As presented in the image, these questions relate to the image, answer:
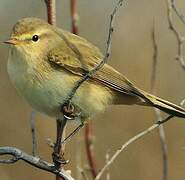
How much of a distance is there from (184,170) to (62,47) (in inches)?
119

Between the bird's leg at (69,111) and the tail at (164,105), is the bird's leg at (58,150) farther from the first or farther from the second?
the tail at (164,105)

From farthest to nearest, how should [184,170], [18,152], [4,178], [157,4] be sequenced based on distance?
1. [157,4]
2. [184,170]
3. [4,178]
4. [18,152]

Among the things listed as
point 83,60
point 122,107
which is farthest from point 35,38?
point 122,107

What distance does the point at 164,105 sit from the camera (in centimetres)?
429

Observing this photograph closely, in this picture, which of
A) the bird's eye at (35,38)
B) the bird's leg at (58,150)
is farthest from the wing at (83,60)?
the bird's leg at (58,150)

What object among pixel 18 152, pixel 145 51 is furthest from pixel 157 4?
pixel 18 152

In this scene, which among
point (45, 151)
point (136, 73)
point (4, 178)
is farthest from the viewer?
point (136, 73)

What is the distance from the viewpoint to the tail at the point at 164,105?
418 cm

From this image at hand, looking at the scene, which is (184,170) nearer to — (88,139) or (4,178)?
(4,178)

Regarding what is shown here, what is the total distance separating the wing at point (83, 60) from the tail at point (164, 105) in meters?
0.09

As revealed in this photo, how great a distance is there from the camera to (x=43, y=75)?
398 centimetres

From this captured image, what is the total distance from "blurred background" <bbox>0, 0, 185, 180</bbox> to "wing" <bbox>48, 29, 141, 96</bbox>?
71.6 inches

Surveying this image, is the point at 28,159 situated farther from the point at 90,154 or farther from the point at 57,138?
the point at 90,154

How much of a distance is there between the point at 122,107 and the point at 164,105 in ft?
11.2
